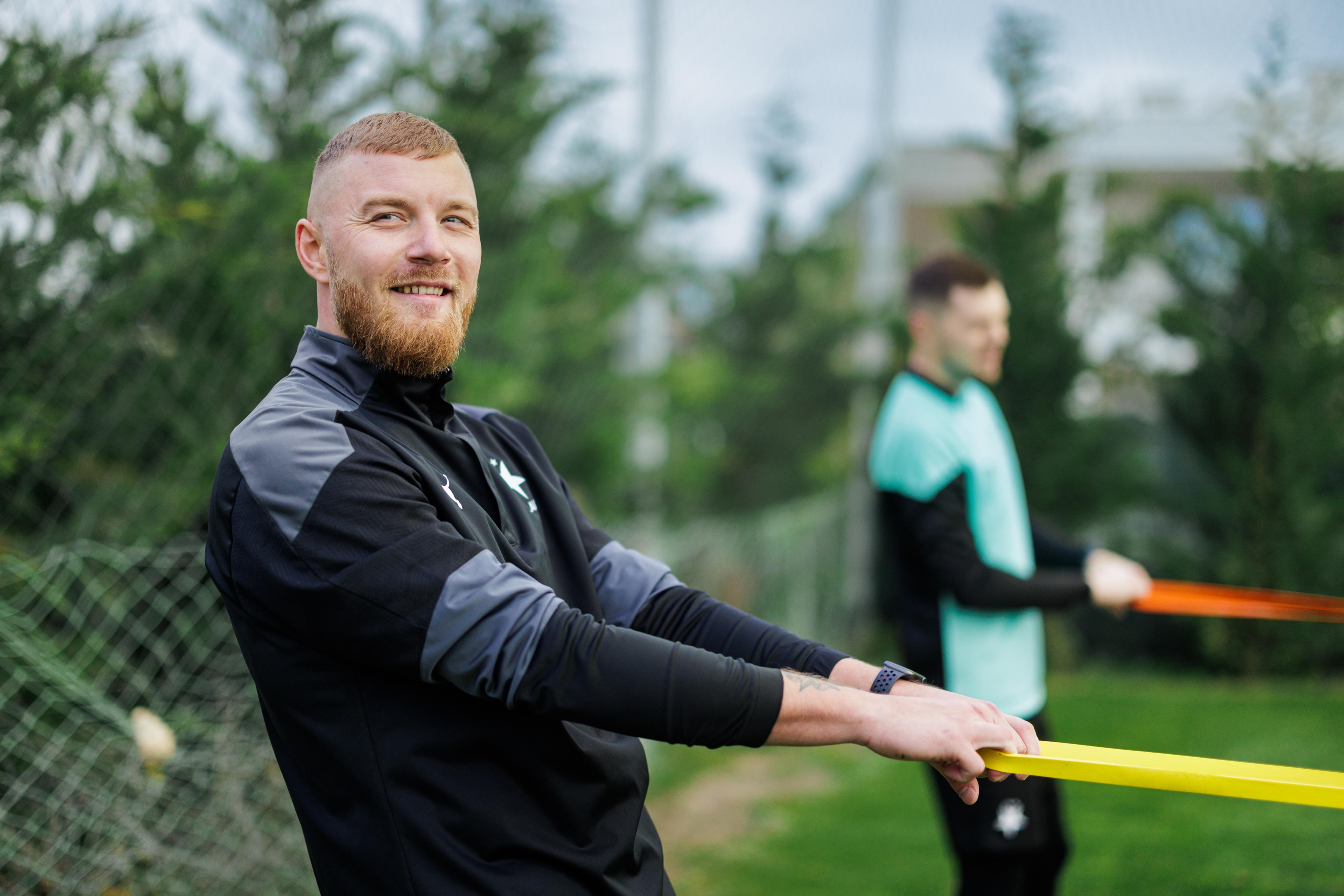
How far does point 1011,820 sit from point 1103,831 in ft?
7.28

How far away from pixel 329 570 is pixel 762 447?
19.3 feet

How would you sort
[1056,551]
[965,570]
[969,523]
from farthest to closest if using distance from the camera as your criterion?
[1056,551], [969,523], [965,570]

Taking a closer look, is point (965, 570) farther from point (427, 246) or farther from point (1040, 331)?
point (1040, 331)

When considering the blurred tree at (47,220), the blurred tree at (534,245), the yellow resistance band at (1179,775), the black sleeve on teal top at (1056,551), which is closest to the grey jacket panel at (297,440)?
the yellow resistance band at (1179,775)

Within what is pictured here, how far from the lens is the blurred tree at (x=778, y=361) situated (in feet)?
22.1

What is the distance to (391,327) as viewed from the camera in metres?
1.50

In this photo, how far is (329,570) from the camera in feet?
4.18

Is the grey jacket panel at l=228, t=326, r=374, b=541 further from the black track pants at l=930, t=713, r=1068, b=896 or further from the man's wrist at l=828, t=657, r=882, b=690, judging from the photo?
the black track pants at l=930, t=713, r=1068, b=896

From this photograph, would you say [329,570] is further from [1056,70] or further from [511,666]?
[1056,70]

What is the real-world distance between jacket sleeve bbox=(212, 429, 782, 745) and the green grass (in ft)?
9.78

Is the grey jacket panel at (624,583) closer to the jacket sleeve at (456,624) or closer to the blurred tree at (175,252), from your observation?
the jacket sleeve at (456,624)

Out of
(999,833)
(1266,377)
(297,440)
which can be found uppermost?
(297,440)

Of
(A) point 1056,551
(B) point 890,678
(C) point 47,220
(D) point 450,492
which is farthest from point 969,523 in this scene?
(C) point 47,220

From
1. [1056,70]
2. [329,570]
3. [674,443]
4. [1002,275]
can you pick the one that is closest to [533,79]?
[674,443]
